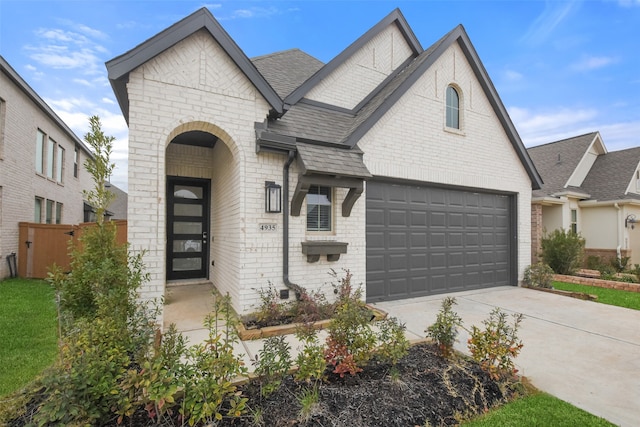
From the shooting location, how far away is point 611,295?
299 inches

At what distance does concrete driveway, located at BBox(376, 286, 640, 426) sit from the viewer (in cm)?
303

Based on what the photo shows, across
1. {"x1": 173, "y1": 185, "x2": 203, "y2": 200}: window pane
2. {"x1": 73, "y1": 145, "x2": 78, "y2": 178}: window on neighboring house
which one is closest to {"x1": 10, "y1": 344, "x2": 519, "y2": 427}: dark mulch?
{"x1": 173, "y1": 185, "x2": 203, "y2": 200}: window pane

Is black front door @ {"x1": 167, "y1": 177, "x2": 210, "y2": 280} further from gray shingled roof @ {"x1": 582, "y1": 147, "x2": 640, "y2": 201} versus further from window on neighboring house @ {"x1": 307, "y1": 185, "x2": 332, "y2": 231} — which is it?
gray shingled roof @ {"x1": 582, "y1": 147, "x2": 640, "y2": 201}

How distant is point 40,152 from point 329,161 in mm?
14149

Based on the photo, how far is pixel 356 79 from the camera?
Answer: 7602 millimetres

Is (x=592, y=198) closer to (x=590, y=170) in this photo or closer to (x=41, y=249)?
(x=590, y=170)

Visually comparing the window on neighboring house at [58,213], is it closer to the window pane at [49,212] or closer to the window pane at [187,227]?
the window pane at [49,212]

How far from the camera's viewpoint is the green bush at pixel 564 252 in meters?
10.0

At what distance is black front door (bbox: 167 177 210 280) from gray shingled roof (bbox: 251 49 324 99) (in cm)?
319

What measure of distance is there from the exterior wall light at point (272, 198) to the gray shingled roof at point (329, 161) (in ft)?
1.98

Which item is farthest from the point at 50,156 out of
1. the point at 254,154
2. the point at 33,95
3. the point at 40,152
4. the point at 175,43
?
the point at 254,154

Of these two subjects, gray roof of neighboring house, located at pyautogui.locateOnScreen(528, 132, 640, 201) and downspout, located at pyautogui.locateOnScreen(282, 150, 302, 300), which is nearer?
downspout, located at pyautogui.locateOnScreen(282, 150, 302, 300)

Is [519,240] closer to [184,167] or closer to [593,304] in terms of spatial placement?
[593,304]

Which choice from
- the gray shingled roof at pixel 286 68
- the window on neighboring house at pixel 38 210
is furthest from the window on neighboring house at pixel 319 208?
the window on neighboring house at pixel 38 210
